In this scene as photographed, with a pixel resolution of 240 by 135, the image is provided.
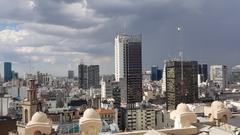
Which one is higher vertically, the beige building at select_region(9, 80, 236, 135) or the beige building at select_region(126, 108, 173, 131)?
the beige building at select_region(9, 80, 236, 135)

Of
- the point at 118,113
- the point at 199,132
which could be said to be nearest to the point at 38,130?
the point at 199,132

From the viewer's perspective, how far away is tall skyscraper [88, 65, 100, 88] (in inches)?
7042

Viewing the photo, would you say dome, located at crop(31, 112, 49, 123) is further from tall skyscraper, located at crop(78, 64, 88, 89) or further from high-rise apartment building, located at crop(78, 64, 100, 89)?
high-rise apartment building, located at crop(78, 64, 100, 89)

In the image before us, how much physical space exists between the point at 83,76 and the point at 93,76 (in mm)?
4875

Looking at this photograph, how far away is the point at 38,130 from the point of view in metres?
5.97

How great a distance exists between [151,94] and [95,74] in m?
67.2

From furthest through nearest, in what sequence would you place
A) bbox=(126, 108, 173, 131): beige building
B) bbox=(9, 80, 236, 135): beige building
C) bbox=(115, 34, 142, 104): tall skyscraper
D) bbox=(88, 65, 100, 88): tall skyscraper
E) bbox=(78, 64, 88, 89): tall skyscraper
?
bbox=(88, 65, 100, 88): tall skyscraper
bbox=(78, 64, 88, 89): tall skyscraper
bbox=(115, 34, 142, 104): tall skyscraper
bbox=(126, 108, 173, 131): beige building
bbox=(9, 80, 236, 135): beige building

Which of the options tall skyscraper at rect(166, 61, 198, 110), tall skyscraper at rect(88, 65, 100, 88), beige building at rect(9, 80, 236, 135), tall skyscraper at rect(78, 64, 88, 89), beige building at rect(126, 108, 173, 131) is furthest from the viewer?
tall skyscraper at rect(88, 65, 100, 88)

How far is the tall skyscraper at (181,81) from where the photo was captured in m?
107

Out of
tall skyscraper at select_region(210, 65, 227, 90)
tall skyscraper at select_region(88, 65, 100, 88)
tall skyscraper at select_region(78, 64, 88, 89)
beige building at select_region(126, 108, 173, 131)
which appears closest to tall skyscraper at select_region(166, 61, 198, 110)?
beige building at select_region(126, 108, 173, 131)

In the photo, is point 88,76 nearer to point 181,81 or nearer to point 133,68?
point 133,68

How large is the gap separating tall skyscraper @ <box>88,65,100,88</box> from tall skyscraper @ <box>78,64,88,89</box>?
1567mm

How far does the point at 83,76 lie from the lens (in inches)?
7244

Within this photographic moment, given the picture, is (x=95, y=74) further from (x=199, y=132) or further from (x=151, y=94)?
(x=199, y=132)
